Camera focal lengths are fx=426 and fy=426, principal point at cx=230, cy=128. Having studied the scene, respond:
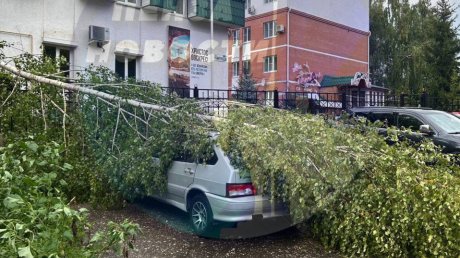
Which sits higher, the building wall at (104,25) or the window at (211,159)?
the building wall at (104,25)

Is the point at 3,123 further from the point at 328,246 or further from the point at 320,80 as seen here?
the point at 320,80

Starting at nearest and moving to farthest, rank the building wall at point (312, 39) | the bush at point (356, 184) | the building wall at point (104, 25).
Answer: the bush at point (356, 184)
the building wall at point (104, 25)
the building wall at point (312, 39)

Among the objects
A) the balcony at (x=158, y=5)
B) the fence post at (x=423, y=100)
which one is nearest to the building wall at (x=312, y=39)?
the fence post at (x=423, y=100)

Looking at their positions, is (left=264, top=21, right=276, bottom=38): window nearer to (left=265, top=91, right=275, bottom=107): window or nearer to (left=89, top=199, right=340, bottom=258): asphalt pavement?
(left=265, top=91, right=275, bottom=107): window

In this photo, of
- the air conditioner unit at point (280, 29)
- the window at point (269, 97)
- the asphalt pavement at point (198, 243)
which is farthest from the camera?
the air conditioner unit at point (280, 29)

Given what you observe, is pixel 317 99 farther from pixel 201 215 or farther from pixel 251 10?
pixel 251 10

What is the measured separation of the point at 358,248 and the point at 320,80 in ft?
94.7

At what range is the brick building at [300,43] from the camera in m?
30.9

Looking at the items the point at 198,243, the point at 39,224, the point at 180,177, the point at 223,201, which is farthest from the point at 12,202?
the point at 180,177

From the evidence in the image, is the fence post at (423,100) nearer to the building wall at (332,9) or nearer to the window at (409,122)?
the window at (409,122)

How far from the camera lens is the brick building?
102 feet

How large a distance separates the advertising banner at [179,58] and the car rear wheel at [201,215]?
931cm

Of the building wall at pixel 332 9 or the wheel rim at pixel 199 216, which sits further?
the building wall at pixel 332 9

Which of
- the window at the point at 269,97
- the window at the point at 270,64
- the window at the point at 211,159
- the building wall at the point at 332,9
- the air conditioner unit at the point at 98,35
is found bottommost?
the window at the point at 211,159
